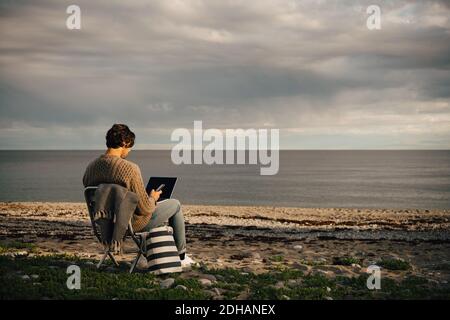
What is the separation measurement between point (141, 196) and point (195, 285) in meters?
1.76

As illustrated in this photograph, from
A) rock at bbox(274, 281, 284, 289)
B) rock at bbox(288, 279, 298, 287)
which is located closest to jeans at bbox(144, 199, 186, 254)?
rock at bbox(274, 281, 284, 289)

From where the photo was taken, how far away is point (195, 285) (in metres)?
7.96

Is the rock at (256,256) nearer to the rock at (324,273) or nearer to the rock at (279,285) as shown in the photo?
the rock at (324,273)

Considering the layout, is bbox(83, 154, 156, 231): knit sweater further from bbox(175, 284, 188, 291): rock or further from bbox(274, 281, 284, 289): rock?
bbox(274, 281, 284, 289): rock

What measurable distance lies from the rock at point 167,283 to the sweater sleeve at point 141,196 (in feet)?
3.91

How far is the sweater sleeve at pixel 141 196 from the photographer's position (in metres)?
8.17

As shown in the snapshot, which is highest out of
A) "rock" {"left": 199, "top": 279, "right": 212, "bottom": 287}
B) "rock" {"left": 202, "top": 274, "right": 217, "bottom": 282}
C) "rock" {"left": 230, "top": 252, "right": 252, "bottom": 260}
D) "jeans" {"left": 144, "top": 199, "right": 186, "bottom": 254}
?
"jeans" {"left": 144, "top": 199, "right": 186, "bottom": 254}

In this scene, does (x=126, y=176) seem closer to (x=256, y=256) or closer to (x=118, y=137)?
(x=118, y=137)

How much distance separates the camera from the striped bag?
8.60m

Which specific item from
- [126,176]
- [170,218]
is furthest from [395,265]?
[126,176]

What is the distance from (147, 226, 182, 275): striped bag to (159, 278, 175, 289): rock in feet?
1.86

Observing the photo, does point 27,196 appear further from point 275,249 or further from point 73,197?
point 275,249

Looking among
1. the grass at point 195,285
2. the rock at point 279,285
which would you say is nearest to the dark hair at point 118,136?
the grass at point 195,285
